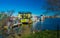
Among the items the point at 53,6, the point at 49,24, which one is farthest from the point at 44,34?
the point at 53,6

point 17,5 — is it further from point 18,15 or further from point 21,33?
point 21,33

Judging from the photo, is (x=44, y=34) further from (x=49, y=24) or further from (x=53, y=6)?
(x=53, y=6)

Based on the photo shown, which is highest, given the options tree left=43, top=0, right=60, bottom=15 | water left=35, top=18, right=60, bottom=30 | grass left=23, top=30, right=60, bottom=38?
tree left=43, top=0, right=60, bottom=15

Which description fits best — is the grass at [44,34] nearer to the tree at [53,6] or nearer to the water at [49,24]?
the water at [49,24]

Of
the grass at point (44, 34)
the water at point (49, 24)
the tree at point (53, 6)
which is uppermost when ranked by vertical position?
the tree at point (53, 6)

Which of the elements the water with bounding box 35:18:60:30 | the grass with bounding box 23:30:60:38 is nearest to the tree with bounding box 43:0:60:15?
the water with bounding box 35:18:60:30

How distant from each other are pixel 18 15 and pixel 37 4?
0.23m

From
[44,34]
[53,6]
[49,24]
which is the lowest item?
[44,34]

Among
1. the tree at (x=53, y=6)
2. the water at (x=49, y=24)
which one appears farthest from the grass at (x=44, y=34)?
the tree at (x=53, y=6)

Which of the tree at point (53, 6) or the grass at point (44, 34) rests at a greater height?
the tree at point (53, 6)

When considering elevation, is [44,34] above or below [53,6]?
below

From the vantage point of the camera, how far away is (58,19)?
6.66 feet

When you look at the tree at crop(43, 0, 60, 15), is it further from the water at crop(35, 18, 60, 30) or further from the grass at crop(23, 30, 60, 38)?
the grass at crop(23, 30, 60, 38)

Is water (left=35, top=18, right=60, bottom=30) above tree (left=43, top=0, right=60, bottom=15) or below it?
below
